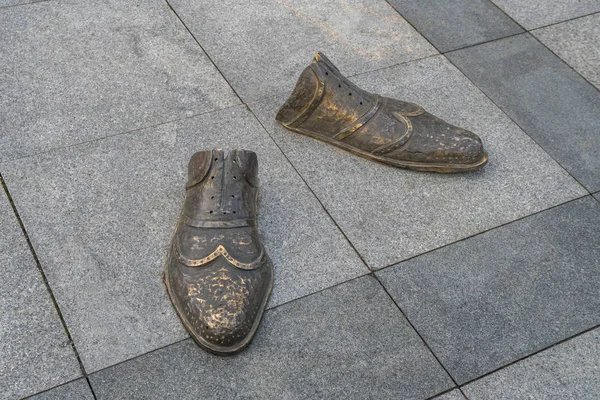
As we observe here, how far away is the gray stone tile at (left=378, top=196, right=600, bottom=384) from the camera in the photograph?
350 cm

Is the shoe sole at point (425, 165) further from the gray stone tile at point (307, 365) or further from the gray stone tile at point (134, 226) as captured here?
the gray stone tile at point (307, 365)

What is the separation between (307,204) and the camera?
408 centimetres

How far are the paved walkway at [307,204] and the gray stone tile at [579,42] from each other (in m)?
0.02

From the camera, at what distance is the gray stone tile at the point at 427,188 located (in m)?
3.98

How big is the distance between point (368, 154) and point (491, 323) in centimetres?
124

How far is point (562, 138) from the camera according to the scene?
4707mm

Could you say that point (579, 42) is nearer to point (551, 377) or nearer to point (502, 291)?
point (502, 291)

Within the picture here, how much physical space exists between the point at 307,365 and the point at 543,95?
8.98 feet

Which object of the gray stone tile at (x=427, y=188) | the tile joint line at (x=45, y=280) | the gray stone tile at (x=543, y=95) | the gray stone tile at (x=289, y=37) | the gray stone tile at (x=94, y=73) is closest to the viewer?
the tile joint line at (x=45, y=280)

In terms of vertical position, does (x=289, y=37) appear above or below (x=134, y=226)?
above

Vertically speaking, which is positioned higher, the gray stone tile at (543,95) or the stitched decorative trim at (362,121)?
the stitched decorative trim at (362,121)

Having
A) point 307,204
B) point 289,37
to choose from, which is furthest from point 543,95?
point 307,204

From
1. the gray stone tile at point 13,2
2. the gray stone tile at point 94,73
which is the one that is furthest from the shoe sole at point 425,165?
the gray stone tile at point 13,2

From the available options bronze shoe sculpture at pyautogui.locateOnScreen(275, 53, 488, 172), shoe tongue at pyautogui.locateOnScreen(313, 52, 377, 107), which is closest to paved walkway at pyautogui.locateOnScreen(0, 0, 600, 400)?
bronze shoe sculpture at pyautogui.locateOnScreen(275, 53, 488, 172)
